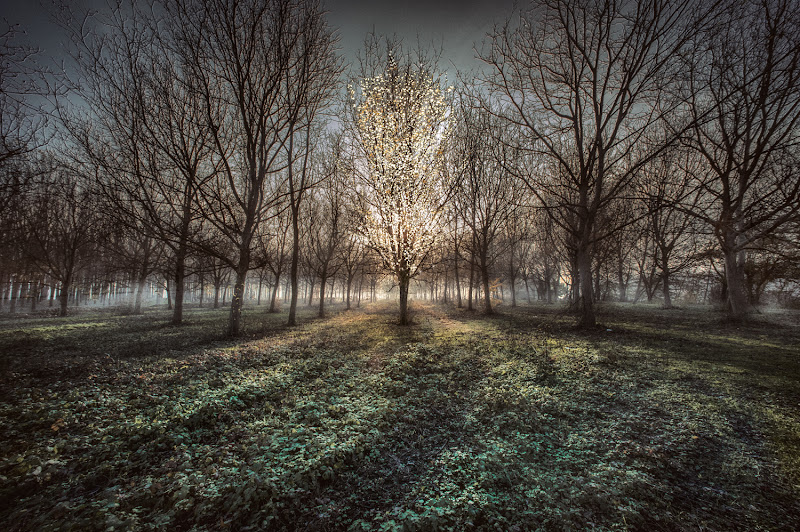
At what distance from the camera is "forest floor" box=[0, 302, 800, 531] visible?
2752 millimetres

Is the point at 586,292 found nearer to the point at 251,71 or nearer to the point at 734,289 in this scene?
the point at 734,289

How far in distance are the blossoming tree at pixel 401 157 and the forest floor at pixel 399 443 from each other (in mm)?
7023

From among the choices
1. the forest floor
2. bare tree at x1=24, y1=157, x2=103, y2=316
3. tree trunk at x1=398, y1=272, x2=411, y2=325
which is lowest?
the forest floor

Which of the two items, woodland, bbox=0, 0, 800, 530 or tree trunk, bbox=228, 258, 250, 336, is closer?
woodland, bbox=0, 0, 800, 530

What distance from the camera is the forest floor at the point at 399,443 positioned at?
275cm

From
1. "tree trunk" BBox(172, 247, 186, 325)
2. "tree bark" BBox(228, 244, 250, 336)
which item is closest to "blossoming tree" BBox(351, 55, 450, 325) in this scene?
"tree bark" BBox(228, 244, 250, 336)

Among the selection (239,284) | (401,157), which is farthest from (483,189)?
(239,284)

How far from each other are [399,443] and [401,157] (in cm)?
1140

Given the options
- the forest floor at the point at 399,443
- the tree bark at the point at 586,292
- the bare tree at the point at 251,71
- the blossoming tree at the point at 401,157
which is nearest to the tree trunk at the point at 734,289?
the tree bark at the point at 586,292

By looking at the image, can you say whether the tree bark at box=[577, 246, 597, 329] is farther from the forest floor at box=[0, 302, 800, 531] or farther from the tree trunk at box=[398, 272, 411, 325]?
the tree trunk at box=[398, 272, 411, 325]

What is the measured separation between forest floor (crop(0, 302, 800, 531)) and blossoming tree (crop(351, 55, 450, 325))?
7.02 m

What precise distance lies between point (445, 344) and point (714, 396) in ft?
20.8

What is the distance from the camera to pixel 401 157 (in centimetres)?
1259

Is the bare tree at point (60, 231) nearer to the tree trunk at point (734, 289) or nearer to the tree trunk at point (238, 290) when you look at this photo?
the tree trunk at point (238, 290)
